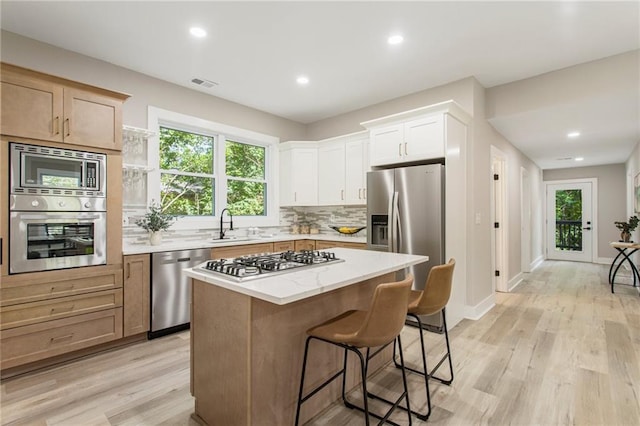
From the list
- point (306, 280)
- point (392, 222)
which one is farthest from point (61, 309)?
point (392, 222)

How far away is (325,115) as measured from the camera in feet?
16.8

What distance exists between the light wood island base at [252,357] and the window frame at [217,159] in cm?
231

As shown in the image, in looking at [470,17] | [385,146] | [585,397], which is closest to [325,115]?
[385,146]

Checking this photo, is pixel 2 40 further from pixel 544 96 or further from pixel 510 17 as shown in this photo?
pixel 544 96

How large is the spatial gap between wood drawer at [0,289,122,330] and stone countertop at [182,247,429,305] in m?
1.53

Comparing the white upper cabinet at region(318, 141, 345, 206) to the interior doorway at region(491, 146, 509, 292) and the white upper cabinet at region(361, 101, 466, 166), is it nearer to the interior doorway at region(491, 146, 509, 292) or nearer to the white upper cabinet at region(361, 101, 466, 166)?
the white upper cabinet at region(361, 101, 466, 166)

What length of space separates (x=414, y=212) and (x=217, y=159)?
2747mm

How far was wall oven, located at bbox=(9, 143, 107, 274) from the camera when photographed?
2416mm

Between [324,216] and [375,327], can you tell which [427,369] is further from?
[324,216]

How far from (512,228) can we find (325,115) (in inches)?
145

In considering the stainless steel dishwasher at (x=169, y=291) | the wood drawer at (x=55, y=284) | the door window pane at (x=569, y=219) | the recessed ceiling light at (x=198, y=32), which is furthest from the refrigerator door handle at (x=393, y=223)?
the door window pane at (x=569, y=219)

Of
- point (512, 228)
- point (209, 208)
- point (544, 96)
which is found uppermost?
point (544, 96)

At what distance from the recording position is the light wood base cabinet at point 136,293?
2896mm

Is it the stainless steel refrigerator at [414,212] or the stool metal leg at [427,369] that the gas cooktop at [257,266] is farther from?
the stainless steel refrigerator at [414,212]
